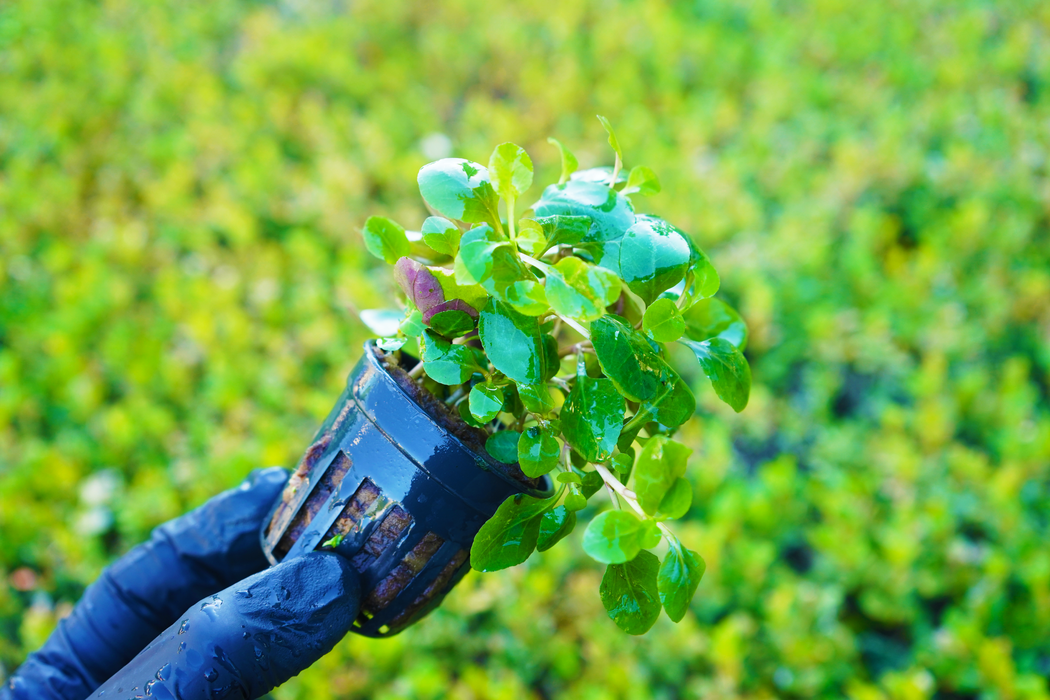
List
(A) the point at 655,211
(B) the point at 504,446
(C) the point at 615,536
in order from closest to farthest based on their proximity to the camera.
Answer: (C) the point at 615,536 → (B) the point at 504,446 → (A) the point at 655,211

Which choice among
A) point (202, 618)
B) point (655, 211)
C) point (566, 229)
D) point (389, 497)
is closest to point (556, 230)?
point (566, 229)

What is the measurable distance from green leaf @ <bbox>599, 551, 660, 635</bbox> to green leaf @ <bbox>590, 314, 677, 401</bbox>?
183 mm

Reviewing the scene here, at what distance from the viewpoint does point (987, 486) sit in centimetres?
153

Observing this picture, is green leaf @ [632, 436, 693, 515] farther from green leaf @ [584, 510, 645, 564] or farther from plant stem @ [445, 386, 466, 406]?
plant stem @ [445, 386, 466, 406]

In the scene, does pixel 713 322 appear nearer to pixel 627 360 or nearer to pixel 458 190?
pixel 627 360

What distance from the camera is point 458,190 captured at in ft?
2.21

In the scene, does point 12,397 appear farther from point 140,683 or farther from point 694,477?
point 694,477

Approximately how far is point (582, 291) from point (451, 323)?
157 millimetres

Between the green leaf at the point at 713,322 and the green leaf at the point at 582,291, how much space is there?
0.22m

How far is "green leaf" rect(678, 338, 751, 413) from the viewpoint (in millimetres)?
707

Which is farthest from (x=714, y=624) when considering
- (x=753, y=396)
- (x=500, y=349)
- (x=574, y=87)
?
(x=574, y=87)

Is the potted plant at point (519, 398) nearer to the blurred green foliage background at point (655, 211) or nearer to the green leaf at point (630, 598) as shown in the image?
the green leaf at point (630, 598)

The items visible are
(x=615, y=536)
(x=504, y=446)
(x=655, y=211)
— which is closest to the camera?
(x=615, y=536)

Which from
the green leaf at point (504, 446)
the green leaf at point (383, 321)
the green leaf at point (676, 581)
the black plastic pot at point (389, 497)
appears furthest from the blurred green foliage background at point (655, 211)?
the green leaf at point (676, 581)
